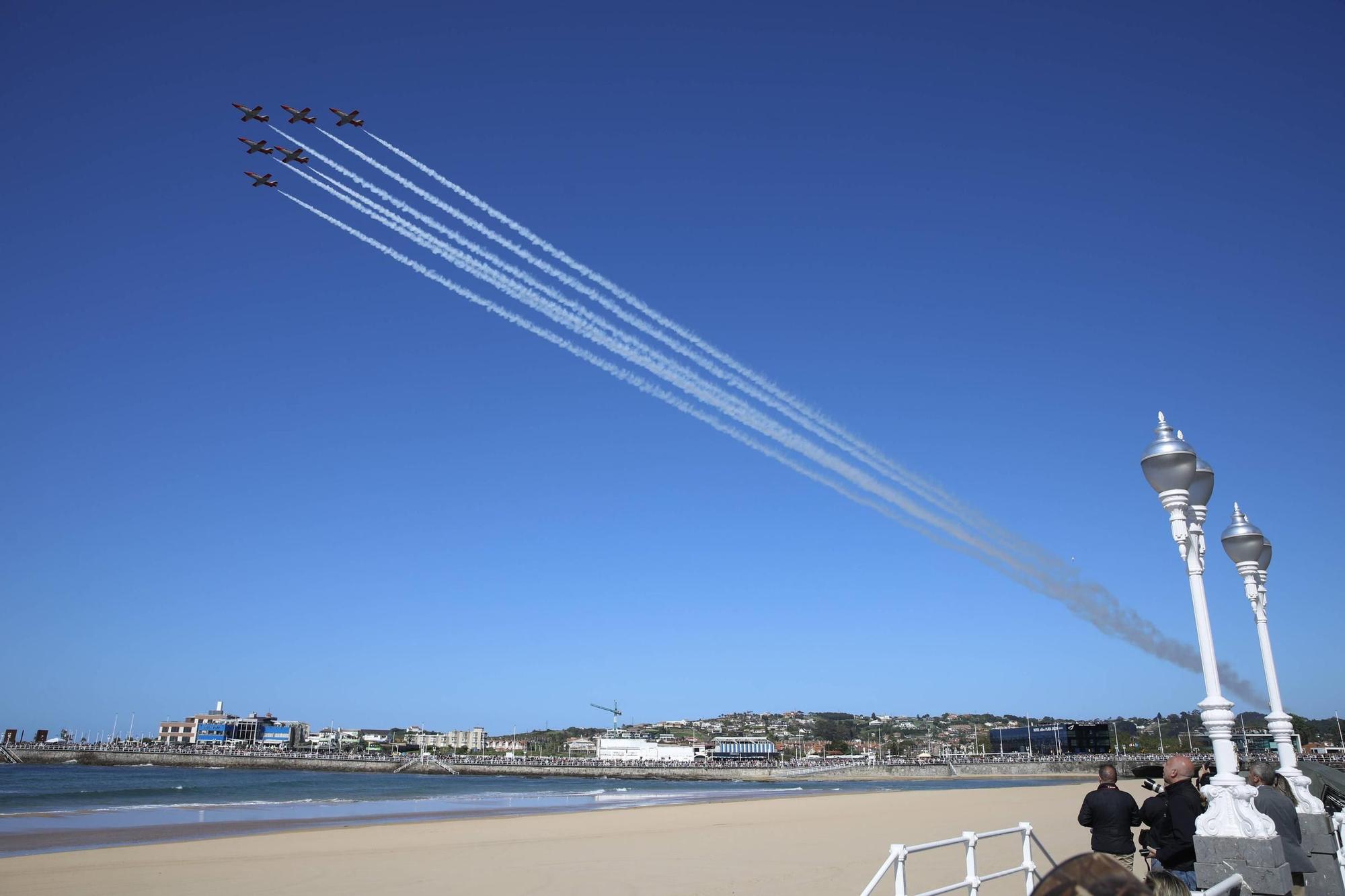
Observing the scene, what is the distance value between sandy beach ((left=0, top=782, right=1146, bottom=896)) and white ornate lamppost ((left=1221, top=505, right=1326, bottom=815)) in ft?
13.0

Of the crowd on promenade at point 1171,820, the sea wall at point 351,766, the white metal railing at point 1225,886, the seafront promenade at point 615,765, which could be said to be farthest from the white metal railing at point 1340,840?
the sea wall at point 351,766

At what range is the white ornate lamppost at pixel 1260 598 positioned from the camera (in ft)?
36.1

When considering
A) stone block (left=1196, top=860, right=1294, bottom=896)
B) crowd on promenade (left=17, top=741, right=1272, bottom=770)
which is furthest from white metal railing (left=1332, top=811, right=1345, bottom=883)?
crowd on promenade (left=17, top=741, right=1272, bottom=770)

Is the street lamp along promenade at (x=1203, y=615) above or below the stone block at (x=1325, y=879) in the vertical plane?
above

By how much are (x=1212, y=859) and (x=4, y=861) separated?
937 inches

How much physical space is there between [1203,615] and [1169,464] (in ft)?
4.73

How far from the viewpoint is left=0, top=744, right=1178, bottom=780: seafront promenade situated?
5025 inches

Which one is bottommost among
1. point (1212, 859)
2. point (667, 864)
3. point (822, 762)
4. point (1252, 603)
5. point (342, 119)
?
point (822, 762)

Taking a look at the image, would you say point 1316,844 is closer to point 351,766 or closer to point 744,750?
point 351,766

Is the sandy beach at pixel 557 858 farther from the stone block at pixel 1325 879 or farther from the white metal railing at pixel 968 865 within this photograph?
the white metal railing at pixel 968 865

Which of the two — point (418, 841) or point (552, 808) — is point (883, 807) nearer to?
point (552, 808)

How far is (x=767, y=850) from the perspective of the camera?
18625 mm

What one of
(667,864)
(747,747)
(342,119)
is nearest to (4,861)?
(667,864)

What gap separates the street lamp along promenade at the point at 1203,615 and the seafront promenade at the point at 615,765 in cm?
11953
